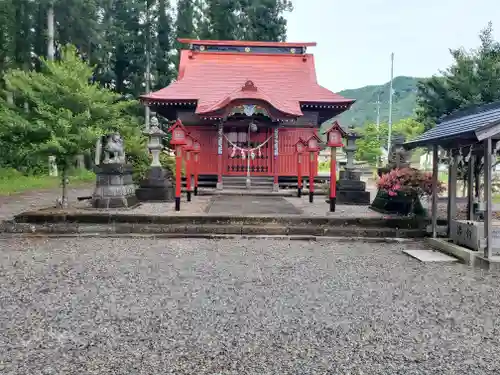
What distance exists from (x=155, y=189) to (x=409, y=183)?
6.65 m

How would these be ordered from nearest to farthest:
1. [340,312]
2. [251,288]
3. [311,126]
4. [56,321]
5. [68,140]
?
1. [56,321]
2. [340,312]
3. [251,288]
4. [68,140]
5. [311,126]

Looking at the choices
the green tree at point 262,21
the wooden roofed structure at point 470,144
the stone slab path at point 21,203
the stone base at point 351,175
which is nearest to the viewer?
the wooden roofed structure at point 470,144

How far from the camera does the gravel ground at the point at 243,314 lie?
2873mm

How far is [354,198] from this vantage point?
12102mm

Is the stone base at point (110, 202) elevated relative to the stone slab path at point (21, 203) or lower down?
elevated

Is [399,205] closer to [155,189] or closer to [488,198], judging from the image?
[488,198]

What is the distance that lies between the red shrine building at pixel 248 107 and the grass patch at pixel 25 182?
19.6 ft

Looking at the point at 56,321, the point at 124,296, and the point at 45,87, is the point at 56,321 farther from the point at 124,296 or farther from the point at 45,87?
the point at 45,87

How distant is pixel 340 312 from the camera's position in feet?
12.7

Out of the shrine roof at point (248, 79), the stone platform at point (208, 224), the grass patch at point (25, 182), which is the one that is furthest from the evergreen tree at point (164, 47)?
the stone platform at point (208, 224)

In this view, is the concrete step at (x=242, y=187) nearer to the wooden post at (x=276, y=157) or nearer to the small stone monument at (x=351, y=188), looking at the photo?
the wooden post at (x=276, y=157)

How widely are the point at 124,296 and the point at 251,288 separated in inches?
51.7

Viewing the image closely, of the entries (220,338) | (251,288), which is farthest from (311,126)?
(220,338)

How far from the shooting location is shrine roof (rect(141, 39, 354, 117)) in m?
15.8
